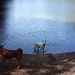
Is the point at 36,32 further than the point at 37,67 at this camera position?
Yes

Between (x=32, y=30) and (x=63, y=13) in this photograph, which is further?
(x=63, y=13)

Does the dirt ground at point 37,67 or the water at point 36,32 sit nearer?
the dirt ground at point 37,67

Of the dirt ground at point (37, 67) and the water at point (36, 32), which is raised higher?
the water at point (36, 32)

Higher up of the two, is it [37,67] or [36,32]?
[36,32]

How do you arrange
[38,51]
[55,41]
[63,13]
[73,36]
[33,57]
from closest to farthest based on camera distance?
[33,57] → [38,51] → [55,41] → [73,36] → [63,13]

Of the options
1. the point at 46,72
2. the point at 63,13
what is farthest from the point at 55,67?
the point at 63,13

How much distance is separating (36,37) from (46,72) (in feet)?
29.3

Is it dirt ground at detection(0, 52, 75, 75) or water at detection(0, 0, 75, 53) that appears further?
water at detection(0, 0, 75, 53)

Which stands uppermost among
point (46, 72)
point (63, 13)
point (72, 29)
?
point (63, 13)

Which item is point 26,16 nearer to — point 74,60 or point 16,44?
point 16,44

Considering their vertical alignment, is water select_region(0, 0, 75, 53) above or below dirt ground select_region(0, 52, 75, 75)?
above

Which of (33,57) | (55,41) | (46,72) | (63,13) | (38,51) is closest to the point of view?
(46,72)

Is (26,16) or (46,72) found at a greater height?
(26,16)

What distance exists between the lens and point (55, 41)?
1645 cm
